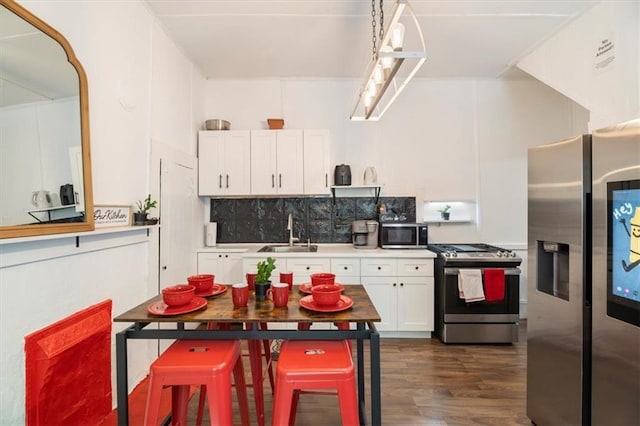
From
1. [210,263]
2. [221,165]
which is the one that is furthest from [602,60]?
[210,263]

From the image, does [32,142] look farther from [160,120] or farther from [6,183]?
[160,120]

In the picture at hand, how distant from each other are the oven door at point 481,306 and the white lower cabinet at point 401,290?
7.9 inches

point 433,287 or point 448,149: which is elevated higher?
point 448,149

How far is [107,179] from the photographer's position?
84.8 inches

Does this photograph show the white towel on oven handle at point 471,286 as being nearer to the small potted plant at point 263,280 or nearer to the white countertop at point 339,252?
the white countertop at point 339,252

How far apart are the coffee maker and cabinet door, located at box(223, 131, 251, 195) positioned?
55.1 inches

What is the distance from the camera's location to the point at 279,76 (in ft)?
13.1

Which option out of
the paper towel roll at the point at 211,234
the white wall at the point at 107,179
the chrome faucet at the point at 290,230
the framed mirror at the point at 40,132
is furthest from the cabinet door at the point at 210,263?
the framed mirror at the point at 40,132

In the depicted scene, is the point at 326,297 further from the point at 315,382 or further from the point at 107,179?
the point at 107,179

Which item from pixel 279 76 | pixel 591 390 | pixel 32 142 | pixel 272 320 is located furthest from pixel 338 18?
pixel 591 390

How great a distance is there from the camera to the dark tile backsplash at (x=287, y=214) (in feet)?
13.4

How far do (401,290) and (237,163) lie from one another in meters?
2.44

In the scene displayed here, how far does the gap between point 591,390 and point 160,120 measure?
362cm

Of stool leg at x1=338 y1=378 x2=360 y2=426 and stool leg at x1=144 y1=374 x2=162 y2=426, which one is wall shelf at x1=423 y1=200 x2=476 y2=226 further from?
stool leg at x1=144 y1=374 x2=162 y2=426
